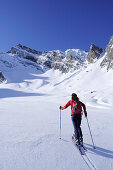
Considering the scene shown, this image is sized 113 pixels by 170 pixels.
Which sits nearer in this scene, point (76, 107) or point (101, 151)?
point (101, 151)

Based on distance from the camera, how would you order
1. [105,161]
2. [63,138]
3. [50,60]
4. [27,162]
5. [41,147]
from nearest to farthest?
[27,162]
[105,161]
[41,147]
[63,138]
[50,60]

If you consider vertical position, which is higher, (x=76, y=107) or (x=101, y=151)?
(x=76, y=107)

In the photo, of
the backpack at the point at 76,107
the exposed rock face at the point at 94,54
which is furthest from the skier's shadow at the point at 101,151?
the exposed rock face at the point at 94,54

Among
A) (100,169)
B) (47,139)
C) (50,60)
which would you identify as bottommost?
(100,169)

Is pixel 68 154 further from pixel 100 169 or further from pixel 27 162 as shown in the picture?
pixel 27 162

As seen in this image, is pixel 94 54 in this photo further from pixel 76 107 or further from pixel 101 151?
pixel 101 151

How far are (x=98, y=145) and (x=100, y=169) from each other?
43.2 inches

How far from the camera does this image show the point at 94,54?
75.3 m

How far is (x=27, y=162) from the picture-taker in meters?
2.51

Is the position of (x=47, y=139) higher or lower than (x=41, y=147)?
higher

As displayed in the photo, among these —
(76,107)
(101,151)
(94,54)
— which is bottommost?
(101,151)

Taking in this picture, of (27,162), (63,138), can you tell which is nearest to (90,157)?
(63,138)

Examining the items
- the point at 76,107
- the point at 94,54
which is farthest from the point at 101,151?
the point at 94,54

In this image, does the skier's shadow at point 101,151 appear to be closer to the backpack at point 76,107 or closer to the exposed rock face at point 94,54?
the backpack at point 76,107
